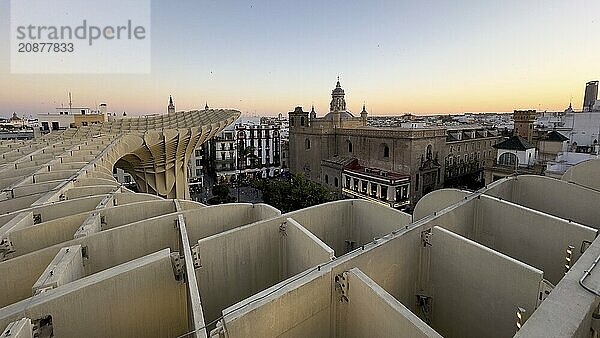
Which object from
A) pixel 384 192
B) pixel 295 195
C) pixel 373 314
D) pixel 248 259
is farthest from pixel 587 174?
pixel 384 192

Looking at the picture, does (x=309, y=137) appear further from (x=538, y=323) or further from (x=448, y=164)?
(x=538, y=323)

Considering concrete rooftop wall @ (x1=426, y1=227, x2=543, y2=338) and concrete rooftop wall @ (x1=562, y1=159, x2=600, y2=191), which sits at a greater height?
concrete rooftop wall @ (x1=562, y1=159, x2=600, y2=191)

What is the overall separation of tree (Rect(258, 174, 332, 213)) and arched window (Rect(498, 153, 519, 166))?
13.2 metres

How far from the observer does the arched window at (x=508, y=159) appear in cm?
2517

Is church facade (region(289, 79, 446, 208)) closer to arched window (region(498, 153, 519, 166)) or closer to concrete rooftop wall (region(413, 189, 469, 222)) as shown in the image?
arched window (region(498, 153, 519, 166))

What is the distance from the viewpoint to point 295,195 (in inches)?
1010

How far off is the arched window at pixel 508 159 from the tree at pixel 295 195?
43.4ft

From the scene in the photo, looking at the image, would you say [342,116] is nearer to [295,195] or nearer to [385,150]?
[385,150]

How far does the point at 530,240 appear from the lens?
7.36 meters

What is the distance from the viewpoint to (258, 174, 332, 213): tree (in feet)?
84.1

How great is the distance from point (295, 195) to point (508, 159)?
632 inches

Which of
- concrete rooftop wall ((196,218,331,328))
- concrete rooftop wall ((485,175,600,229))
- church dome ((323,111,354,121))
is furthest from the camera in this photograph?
church dome ((323,111,354,121))

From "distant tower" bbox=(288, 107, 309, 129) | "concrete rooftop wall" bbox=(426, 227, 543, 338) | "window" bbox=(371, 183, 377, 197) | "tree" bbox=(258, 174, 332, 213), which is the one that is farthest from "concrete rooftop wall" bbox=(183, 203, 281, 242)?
"distant tower" bbox=(288, 107, 309, 129)

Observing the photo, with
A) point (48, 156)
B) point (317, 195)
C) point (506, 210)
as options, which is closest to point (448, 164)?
point (317, 195)
